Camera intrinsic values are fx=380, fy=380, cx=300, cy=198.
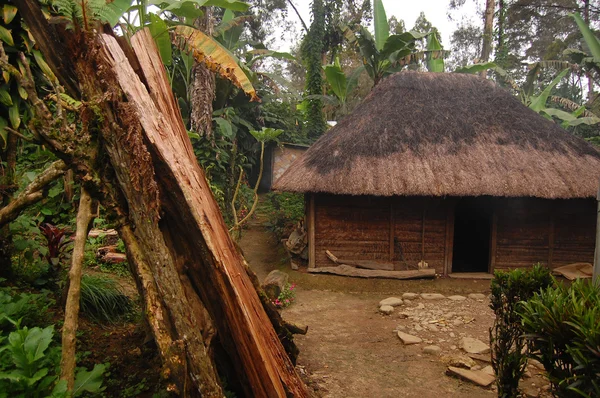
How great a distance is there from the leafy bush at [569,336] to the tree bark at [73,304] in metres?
2.42

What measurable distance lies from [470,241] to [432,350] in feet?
23.3

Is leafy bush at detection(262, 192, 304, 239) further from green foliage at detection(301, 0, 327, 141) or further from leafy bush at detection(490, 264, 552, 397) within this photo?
leafy bush at detection(490, 264, 552, 397)

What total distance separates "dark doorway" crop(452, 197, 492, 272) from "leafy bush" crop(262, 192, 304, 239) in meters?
4.44

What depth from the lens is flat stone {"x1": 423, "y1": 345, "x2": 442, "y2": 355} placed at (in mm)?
4630

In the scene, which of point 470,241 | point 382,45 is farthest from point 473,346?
point 382,45

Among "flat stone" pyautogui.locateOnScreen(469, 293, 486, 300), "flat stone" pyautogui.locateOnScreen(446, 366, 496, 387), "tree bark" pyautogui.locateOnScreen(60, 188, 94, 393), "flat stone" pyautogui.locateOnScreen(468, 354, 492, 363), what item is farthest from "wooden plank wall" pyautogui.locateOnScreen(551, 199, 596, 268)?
"tree bark" pyautogui.locateOnScreen(60, 188, 94, 393)

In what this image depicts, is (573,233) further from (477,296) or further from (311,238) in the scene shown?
(311,238)

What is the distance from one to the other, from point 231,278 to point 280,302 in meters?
4.36

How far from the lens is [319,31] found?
51.4ft

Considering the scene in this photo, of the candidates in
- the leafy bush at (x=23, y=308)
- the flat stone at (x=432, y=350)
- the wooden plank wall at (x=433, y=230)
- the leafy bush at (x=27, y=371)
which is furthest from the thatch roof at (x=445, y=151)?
the leafy bush at (x=27, y=371)

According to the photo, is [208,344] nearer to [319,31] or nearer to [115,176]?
[115,176]

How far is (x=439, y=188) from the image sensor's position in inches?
290

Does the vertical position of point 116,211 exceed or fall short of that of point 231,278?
it exceeds it

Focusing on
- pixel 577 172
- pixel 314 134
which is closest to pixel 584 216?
pixel 577 172
